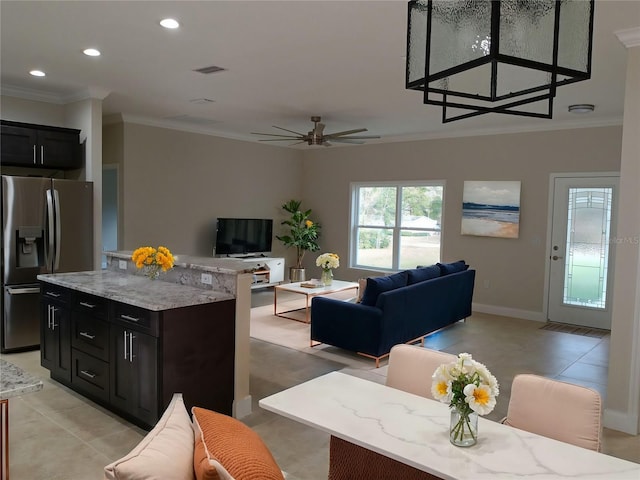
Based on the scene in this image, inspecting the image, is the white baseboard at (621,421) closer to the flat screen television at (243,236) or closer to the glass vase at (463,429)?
the glass vase at (463,429)

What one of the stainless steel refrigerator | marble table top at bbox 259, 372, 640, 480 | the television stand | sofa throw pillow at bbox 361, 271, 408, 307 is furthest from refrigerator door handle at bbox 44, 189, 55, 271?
marble table top at bbox 259, 372, 640, 480

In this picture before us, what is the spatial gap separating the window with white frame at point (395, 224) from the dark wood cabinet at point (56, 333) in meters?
5.82

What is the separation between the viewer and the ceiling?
3252 mm

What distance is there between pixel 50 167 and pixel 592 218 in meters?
6.83

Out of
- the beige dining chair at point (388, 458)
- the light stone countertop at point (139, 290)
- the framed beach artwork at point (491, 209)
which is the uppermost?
the framed beach artwork at point (491, 209)

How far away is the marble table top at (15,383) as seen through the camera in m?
1.68

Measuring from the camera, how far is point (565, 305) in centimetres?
692

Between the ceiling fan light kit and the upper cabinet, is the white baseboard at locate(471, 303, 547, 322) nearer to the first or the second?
the upper cabinet

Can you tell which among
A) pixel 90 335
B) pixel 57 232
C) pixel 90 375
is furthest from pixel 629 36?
pixel 57 232

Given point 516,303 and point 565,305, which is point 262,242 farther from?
point 565,305

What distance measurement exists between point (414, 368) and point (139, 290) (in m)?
2.16

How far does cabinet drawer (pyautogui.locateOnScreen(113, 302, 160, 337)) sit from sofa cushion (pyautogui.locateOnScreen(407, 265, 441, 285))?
3040 mm

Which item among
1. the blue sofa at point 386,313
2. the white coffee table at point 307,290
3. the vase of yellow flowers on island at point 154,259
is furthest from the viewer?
the white coffee table at point 307,290

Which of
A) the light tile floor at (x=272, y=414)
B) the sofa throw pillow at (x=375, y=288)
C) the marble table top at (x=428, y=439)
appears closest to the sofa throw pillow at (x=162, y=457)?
the marble table top at (x=428, y=439)
